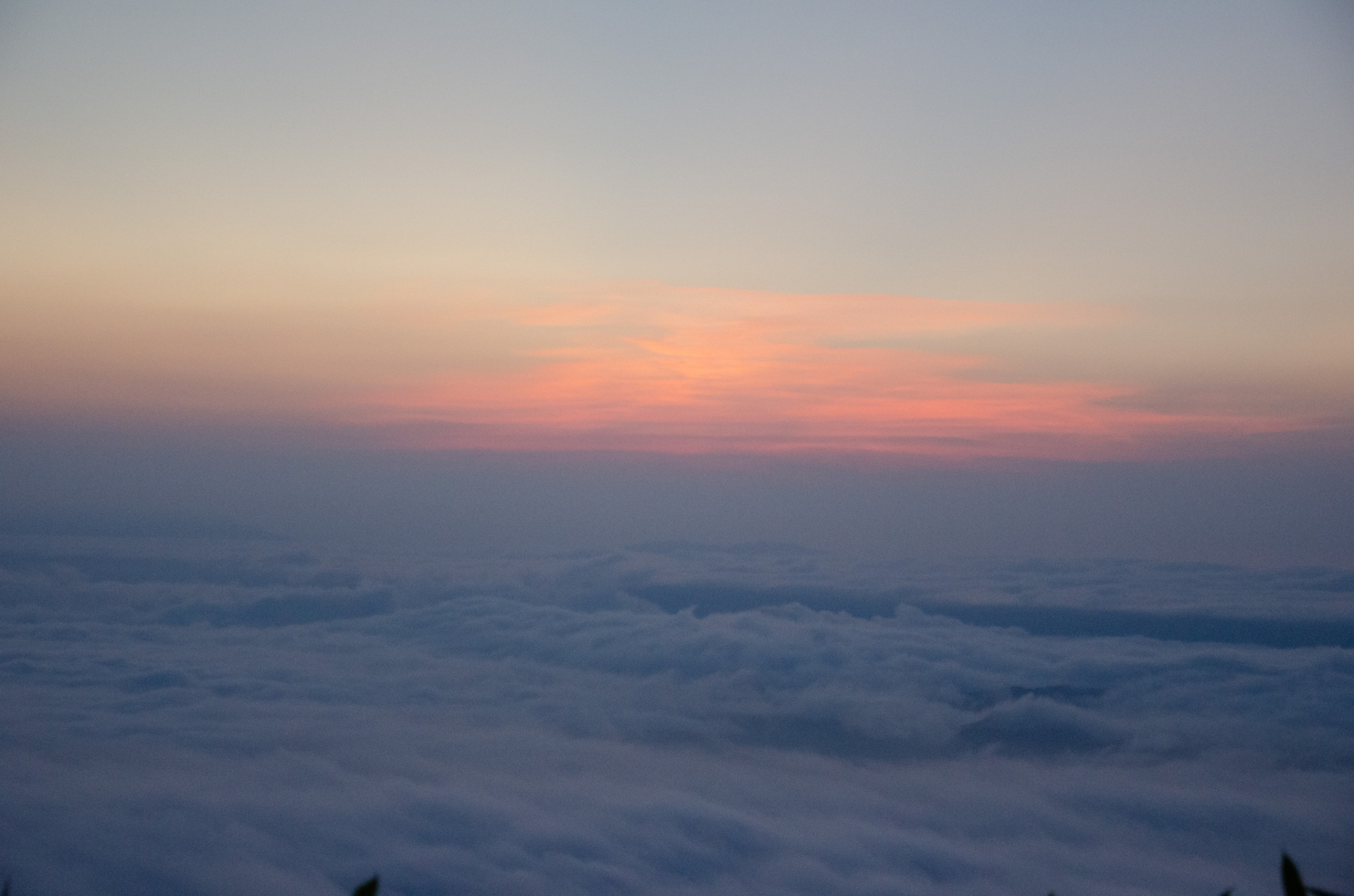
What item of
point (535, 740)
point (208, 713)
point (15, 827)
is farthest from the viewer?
point (535, 740)

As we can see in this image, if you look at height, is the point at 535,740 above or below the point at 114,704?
below

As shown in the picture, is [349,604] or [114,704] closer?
[114,704]

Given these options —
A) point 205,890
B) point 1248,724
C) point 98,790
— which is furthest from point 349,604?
point 1248,724

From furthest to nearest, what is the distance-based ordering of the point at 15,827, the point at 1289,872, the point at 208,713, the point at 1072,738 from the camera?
the point at 1072,738 < the point at 208,713 < the point at 15,827 < the point at 1289,872

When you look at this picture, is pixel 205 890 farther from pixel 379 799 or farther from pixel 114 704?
pixel 114 704

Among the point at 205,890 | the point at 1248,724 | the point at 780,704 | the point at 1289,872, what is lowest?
the point at 780,704

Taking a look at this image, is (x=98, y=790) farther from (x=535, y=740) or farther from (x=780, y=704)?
(x=780, y=704)

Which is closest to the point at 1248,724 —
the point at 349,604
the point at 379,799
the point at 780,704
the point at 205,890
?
the point at 780,704

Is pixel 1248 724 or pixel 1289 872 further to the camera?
pixel 1248 724

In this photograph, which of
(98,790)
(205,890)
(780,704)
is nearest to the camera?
(205,890)
